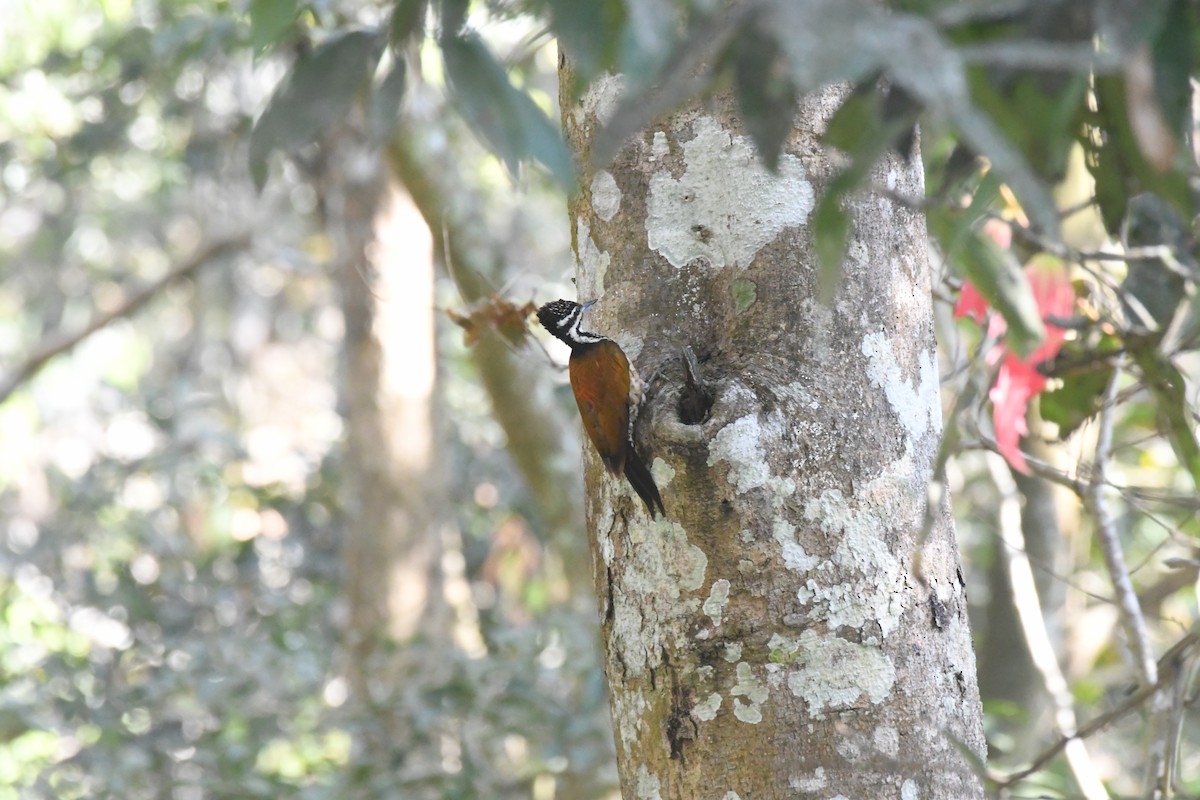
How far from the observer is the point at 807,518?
1571 mm

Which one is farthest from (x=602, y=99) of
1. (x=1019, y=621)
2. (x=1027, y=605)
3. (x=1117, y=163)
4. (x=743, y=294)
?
(x=1019, y=621)

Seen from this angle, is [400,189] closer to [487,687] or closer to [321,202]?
[321,202]

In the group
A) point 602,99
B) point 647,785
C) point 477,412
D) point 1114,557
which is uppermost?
point 477,412

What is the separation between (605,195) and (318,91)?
3.06 ft

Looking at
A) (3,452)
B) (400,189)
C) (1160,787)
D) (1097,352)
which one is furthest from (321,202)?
(3,452)

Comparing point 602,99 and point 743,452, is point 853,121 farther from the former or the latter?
point 602,99

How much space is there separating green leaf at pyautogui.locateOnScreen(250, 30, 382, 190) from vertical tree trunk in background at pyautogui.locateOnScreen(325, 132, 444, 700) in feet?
15.0

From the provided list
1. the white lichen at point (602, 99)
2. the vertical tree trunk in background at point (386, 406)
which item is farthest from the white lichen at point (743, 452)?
the vertical tree trunk in background at point (386, 406)

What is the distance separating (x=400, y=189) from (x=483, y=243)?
1.14 m

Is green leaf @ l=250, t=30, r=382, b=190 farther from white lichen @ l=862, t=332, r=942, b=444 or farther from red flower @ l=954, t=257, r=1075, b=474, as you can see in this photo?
red flower @ l=954, t=257, r=1075, b=474

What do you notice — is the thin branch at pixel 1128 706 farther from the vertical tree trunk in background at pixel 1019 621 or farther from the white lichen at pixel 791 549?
the vertical tree trunk in background at pixel 1019 621

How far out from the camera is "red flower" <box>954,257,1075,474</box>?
2.22m

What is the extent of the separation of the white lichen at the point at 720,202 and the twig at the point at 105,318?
540 cm

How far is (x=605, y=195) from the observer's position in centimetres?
187
